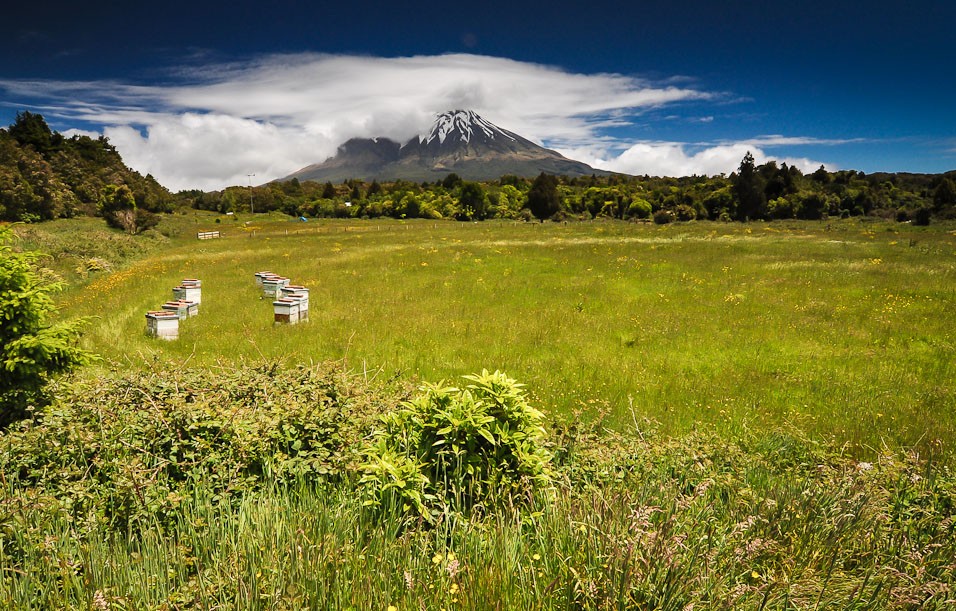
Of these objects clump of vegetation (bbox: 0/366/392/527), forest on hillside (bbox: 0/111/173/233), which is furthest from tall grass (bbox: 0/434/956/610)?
forest on hillside (bbox: 0/111/173/233)


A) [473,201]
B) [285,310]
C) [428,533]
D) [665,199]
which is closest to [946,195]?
[665,199]

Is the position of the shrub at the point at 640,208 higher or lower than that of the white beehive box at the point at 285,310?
higher

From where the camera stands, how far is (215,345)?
37.8 ft

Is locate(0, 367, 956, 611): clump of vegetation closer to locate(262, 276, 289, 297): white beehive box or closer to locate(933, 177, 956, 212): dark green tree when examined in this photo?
locate(262, 276, 289, 297): white beehive box

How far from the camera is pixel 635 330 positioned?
13.3 metres

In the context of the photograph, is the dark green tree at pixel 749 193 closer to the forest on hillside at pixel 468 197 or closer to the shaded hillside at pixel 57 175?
the forest on hillside at pixel 468 197

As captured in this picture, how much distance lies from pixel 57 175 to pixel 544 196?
6280 centimetres

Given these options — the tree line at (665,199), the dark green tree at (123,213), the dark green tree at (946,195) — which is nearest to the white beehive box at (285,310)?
the dark green tree at (123,213)

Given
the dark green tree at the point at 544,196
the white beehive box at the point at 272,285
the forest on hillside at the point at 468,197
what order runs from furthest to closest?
the dark green tree at the point at 544,196, the forest on hillside at the point at 468,197, the white beehive box at the point at 272,285

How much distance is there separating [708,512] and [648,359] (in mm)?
7175

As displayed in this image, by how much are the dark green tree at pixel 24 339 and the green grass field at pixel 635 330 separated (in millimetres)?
1363

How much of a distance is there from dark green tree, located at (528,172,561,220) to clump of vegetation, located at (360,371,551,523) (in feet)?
222

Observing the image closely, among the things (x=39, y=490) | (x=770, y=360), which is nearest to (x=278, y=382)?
(x=39, y=490)

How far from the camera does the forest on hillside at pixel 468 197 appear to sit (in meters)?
49.5
